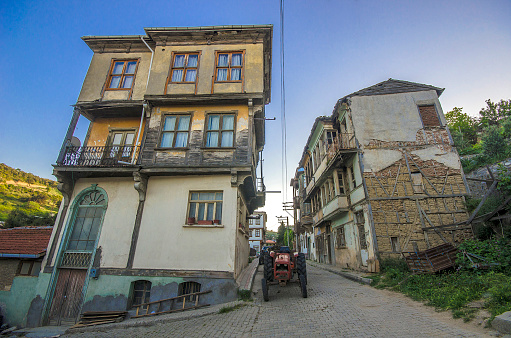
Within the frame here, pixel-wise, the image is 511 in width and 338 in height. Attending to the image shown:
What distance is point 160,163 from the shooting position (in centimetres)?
1066

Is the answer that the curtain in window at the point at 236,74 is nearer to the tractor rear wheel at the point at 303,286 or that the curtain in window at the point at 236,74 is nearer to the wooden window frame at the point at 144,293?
the tractor rear wheel at the point at 303,286

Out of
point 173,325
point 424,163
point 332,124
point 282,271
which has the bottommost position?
point 173,325

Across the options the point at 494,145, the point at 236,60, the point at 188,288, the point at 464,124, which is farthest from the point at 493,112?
the point at 188,288

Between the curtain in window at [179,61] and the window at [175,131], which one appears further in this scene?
the curtain in window at [179,61]

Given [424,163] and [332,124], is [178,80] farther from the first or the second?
[424,163]

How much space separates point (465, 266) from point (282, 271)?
685 cm

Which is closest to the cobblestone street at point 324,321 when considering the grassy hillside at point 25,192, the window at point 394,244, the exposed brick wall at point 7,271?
the window at point 394,244

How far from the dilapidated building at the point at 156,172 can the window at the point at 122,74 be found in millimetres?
71

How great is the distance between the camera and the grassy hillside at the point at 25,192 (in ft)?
133

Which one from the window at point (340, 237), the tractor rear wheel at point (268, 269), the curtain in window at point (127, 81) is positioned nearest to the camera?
the tractor rear wheel at point (268, 269)

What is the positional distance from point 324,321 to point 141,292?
7.60m

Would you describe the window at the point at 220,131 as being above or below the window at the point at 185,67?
below

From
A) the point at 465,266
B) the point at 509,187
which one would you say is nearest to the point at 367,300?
the point at 465,266

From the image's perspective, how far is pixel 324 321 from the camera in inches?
236
